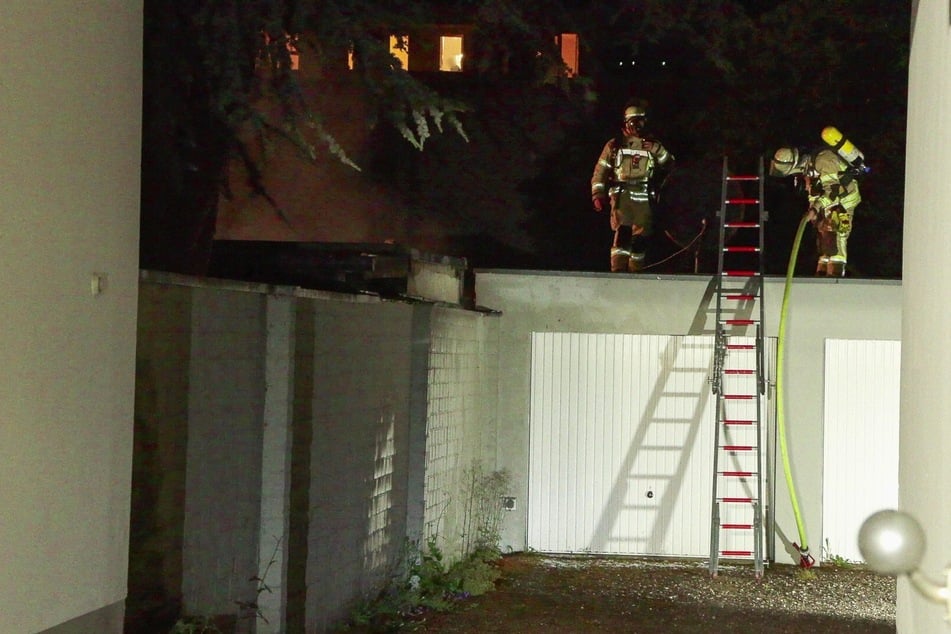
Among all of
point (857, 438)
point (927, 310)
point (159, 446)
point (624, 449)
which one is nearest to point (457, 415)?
point (624, 449)

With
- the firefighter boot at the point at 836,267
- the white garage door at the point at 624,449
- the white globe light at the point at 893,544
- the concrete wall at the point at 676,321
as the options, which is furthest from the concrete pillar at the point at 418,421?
the white globe light at the point at 893,544

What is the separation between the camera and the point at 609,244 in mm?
19672

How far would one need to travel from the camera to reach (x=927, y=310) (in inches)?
176

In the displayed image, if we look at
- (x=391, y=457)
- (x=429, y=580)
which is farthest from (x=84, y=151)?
(x=429, y=580)

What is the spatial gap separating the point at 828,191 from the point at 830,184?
2.9 inches

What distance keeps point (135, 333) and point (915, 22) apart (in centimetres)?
355

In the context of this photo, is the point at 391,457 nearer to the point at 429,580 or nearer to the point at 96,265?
the point at 429,580

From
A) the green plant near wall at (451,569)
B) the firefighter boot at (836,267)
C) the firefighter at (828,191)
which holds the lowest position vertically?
the green plant near wall at (451,569)

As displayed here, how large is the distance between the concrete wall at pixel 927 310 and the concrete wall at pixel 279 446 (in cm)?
313

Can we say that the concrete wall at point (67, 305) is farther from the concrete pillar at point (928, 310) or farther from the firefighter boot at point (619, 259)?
the firefighter boot at point (619, 259)

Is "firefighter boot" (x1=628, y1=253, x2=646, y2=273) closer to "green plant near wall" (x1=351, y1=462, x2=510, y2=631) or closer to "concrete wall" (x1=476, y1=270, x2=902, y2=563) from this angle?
"concrete wall" (x1=476, y1=270, x2=902, y2=563)

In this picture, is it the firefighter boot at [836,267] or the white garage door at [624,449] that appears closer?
the white garage door at [624,449]

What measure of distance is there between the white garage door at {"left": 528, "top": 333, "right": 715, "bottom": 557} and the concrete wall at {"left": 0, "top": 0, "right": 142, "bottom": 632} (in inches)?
281

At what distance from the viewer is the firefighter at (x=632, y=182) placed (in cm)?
1276
